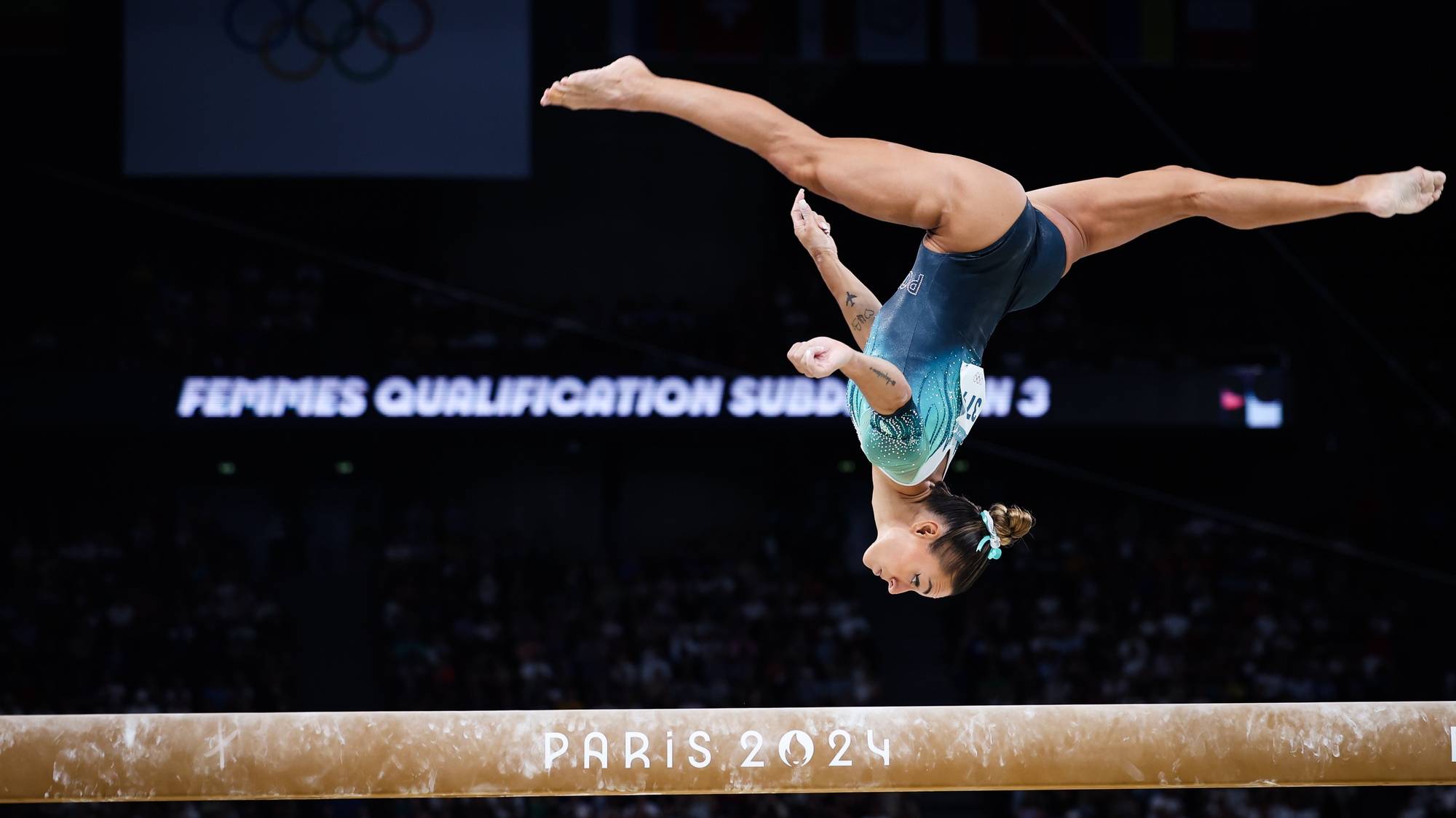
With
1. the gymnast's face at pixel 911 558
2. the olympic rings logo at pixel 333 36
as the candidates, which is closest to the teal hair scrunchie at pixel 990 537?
the gymnast's face at pixel 911 558

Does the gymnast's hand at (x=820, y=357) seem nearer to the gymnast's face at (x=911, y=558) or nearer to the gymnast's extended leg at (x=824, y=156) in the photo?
the gymnast's extended leg at (x=824, y=156)

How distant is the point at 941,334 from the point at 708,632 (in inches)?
364

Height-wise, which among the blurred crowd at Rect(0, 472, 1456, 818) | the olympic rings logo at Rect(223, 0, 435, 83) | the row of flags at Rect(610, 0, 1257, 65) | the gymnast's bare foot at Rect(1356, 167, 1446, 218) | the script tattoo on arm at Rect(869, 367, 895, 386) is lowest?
the blurred crowd at Rect(0, 472, 1456, 818)

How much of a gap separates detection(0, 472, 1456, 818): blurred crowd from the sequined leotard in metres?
7.60

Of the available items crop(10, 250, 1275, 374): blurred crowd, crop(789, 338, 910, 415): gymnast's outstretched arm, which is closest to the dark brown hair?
crop(789, 338, 910, 415): gymnast's outstretched arm

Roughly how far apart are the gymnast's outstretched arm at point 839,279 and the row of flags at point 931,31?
10.2 meters

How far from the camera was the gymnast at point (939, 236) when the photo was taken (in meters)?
4.30

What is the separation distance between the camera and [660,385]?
527 inches

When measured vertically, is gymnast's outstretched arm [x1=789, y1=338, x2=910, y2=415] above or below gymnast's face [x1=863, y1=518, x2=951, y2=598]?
above

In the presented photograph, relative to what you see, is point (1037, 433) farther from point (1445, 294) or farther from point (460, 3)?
point (460, 3)

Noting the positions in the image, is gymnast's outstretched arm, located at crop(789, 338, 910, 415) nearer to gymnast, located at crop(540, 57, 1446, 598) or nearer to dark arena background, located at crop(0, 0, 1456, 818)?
Result: gymnast, located at crop(540, 57, 1446, 598)

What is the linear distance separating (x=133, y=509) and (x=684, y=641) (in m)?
5.96

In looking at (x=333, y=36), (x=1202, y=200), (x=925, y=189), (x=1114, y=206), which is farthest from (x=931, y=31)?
(x=925, y=189)

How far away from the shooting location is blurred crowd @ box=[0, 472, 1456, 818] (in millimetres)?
12680
